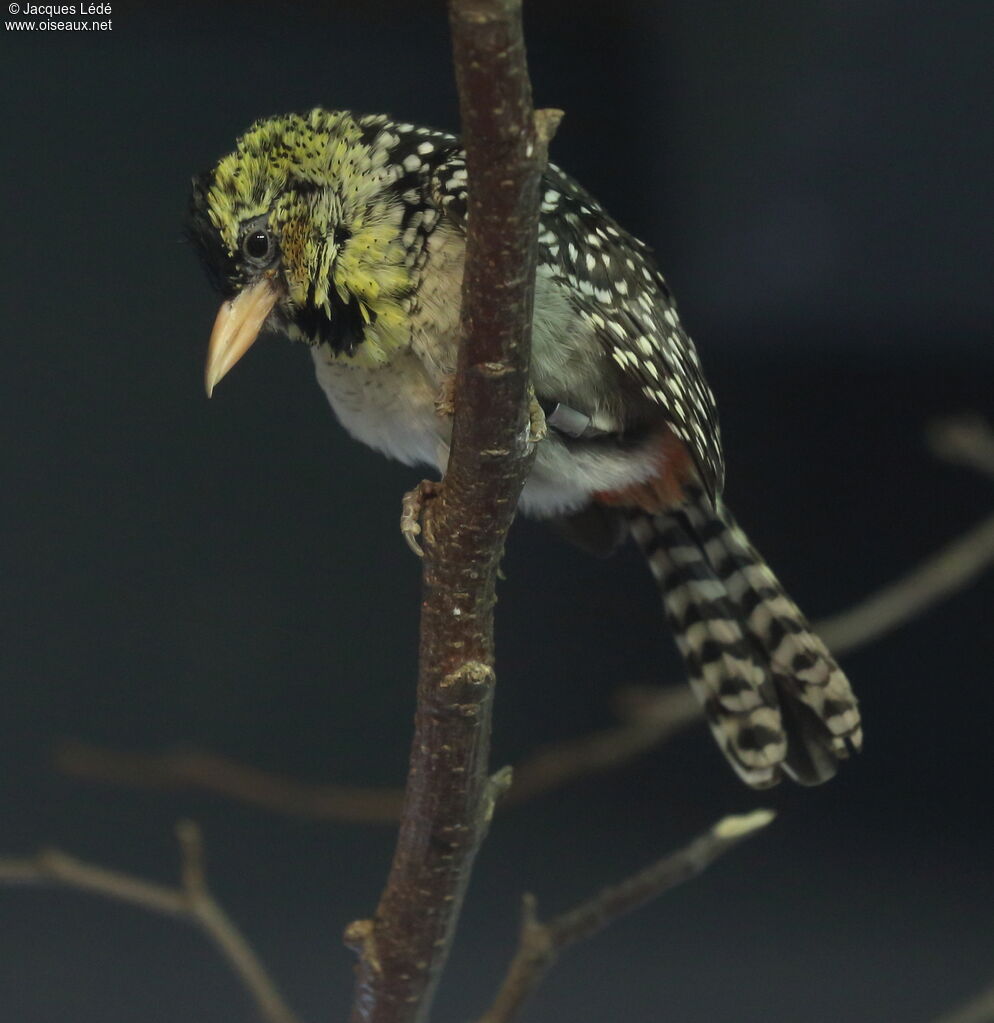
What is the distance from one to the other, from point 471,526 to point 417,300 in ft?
1.08

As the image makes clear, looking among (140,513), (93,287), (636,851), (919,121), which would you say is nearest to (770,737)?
(636,851)

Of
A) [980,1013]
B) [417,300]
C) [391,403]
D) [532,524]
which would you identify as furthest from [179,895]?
[980,1013]

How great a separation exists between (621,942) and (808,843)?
40 centimetres

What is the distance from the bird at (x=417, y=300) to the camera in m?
1.30

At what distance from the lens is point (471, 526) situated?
1069 mm

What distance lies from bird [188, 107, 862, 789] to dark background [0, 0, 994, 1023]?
68 centimetres

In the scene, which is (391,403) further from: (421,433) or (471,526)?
(471,526)

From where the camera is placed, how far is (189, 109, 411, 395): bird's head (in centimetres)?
132

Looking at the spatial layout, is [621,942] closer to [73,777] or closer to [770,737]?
[770,737]

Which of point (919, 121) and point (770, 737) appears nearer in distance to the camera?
point (770, 737)

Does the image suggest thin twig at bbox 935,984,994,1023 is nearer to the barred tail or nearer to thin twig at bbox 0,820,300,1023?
the barred tail

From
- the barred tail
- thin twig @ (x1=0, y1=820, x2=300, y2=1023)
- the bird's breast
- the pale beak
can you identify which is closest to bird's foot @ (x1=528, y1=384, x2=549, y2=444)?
the bird's breast

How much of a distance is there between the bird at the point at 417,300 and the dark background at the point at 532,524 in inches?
26.9

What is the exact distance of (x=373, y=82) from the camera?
2100 mm
